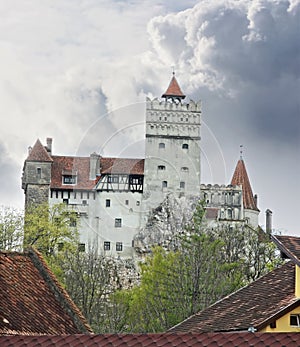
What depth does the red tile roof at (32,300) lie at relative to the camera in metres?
28.5

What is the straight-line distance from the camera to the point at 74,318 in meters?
30.9

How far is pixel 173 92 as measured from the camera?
152250 millimetres

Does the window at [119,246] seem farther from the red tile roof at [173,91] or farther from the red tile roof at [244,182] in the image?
the red tile roof at [173,91]

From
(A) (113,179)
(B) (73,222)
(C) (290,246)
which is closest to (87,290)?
(C) (290,246)

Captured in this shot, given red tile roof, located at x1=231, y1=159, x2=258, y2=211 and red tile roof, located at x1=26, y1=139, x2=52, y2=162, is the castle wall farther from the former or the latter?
red tile roof, located at x1=26, y1=139, x2=52, y2=162

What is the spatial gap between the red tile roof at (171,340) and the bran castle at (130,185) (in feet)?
365

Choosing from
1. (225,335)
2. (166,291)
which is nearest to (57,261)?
(166,291)

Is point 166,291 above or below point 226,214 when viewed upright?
below

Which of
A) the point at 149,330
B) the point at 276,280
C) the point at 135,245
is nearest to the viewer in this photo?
the point at 276,280

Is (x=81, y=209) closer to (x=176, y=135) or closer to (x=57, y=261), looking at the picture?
(x=176, y=135)

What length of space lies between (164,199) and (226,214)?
6492 mm

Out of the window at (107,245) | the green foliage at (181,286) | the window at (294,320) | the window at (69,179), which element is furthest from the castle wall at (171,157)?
the window at (294,320)

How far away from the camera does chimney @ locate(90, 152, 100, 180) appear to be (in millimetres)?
140500

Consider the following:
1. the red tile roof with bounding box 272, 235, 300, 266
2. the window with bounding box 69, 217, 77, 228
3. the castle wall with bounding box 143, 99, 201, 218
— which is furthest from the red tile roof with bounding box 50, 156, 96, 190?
the red tile roof with bounding box 272, 235, 300, 266
